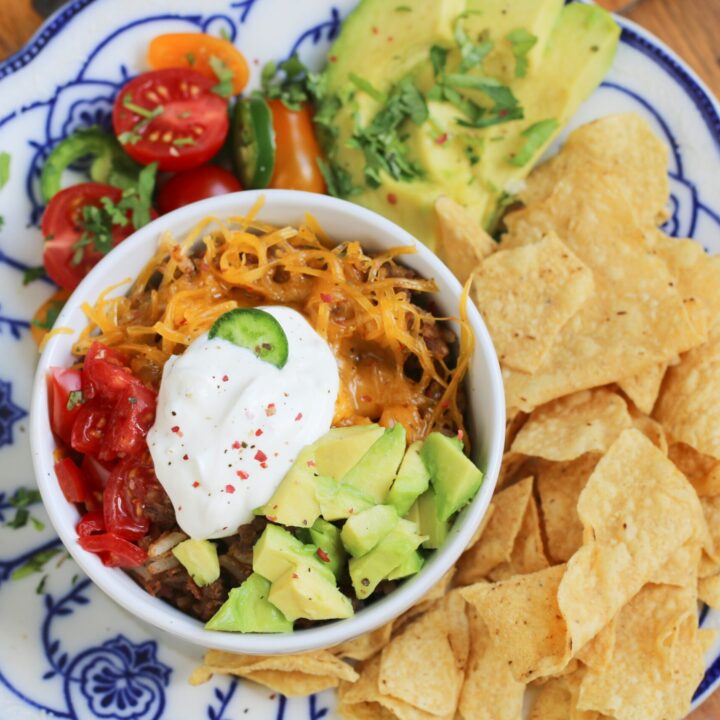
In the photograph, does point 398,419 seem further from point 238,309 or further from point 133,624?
point 133,624

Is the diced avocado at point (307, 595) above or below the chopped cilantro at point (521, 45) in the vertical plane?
below

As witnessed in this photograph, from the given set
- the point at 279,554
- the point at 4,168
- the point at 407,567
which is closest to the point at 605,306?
the point at 407,567

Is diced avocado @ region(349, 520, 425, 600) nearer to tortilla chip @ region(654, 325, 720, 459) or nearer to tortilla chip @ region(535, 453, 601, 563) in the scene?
tortilla chip @ region(535, 453, 601, 563)

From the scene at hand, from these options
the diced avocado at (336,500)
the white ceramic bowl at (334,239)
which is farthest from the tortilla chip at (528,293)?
the diced avocado at (336,500)

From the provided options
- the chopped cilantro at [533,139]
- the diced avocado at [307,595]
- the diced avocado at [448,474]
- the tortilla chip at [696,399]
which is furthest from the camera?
the chopped cilantro at [533,139]

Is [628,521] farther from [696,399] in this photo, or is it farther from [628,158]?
[628,158]

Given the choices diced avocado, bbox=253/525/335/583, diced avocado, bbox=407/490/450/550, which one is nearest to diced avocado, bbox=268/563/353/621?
diced avocado, bbox=253/525/335/583

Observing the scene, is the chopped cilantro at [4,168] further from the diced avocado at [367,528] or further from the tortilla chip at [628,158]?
the tortilla chip at [628,158]
